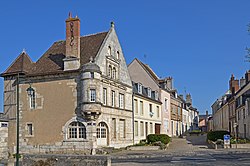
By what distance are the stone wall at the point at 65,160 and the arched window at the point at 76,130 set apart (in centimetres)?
1220

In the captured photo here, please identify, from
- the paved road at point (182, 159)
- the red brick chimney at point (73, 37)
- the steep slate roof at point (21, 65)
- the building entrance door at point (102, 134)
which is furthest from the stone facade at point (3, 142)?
the paved road at point (182, 159)

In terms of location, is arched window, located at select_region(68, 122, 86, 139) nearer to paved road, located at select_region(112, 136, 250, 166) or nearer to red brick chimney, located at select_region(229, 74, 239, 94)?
paved road, located at select_region(112, 136, 250, 166)

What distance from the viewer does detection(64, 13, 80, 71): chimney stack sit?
27.6 m

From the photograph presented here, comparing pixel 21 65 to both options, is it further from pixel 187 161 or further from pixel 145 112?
pixel 187 161

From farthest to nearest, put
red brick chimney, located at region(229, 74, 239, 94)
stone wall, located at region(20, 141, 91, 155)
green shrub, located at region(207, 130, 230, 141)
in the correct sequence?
red brick chimney, located at region(229, 74, 239, 94) < green shrub, located at region(207, 130, 230, 141) < stone wall, located at region(20, 141, 91, 155)

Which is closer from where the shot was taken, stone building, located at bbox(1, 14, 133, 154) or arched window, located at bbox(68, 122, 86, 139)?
stone building, located at bbox(1, 14, 133, 154)

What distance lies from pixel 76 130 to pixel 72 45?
644 centimetres

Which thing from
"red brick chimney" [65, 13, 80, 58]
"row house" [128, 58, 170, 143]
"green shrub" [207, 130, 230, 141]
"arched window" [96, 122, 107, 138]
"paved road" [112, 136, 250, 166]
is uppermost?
"red brick chimney" [65, 13, 80, 58]

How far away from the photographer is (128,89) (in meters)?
34.3

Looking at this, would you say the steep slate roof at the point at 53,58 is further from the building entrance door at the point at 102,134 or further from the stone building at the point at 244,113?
the stone building at the point at 244,113

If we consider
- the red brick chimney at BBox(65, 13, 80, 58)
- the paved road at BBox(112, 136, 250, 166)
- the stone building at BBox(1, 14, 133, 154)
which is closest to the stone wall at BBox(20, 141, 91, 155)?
the stone building at BBox(1, 14, 133, 154)

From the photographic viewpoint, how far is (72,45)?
91.3 ft

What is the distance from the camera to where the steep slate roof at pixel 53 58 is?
28594mm

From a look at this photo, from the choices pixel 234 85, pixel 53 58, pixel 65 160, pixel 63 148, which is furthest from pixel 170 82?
pixel 65 160
